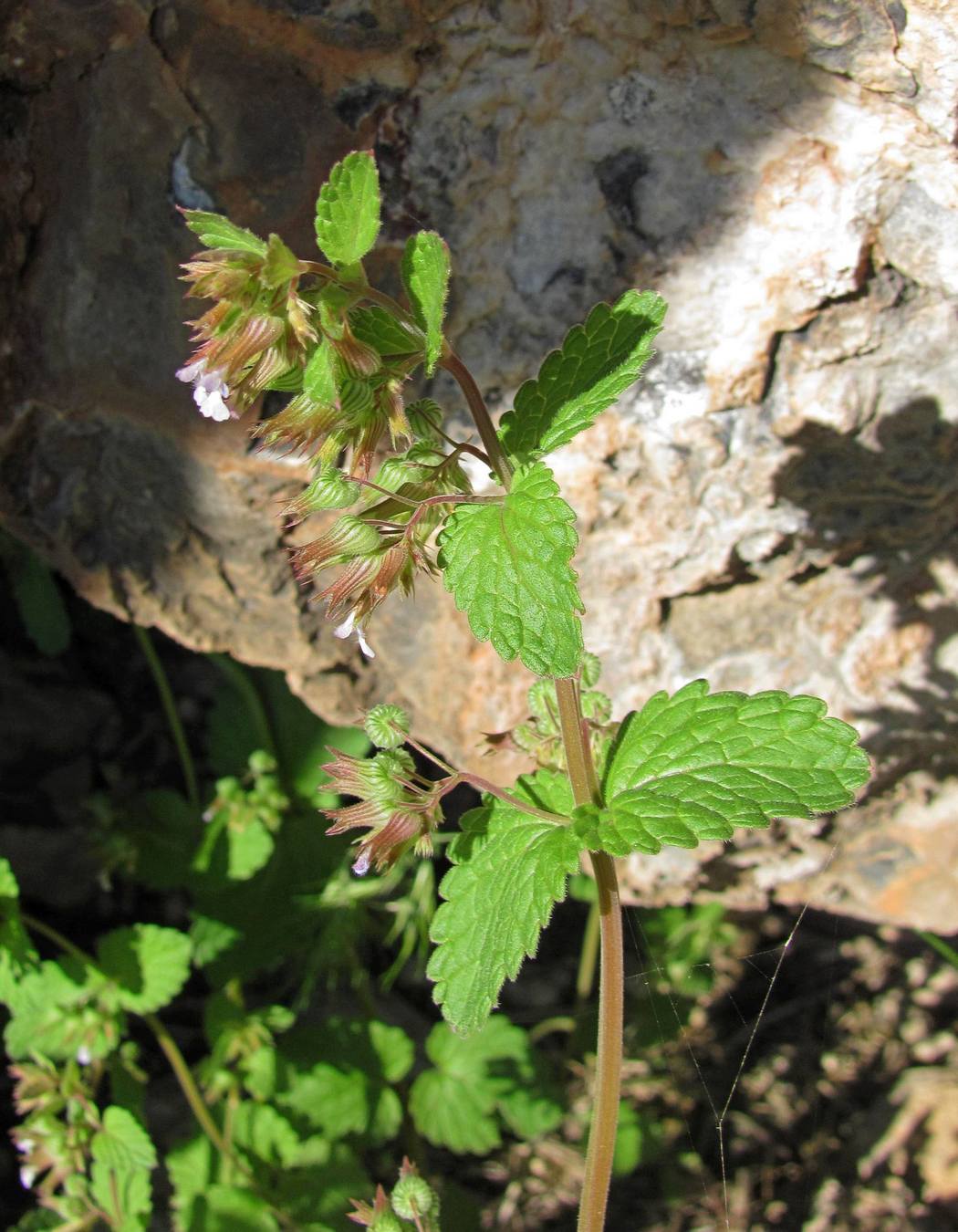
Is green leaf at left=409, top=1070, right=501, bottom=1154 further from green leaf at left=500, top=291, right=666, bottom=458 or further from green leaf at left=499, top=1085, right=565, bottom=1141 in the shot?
green leaf at left=500, top=291, right=666, bottom=458

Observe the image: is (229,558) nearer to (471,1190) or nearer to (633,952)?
(633,952)

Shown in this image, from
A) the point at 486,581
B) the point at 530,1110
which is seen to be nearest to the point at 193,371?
the point at 486,581

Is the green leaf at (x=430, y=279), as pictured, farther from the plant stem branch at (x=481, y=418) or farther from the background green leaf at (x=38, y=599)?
the background green leaf at (x=38, y=599)

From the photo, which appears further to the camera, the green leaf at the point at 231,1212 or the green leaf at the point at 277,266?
the green leaf at the point at 231,1212

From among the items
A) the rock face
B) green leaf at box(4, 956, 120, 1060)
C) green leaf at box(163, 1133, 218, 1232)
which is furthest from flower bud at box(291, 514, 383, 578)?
green leaf at box(163, 1133, 218, 1232)

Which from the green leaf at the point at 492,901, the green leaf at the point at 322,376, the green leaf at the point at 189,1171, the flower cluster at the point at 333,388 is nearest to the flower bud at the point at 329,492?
the flower cluster at the point at 333,388

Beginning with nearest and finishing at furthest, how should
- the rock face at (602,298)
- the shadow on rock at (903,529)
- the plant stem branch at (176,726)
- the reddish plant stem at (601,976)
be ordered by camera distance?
the reddish plant stem at (601,976), the rock face at (602,298), the shadow on rock at (903,529), the plant stem branch at (176,726)

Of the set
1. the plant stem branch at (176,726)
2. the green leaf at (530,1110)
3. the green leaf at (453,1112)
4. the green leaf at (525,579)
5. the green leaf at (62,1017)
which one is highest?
the green leaf at (525,579)
